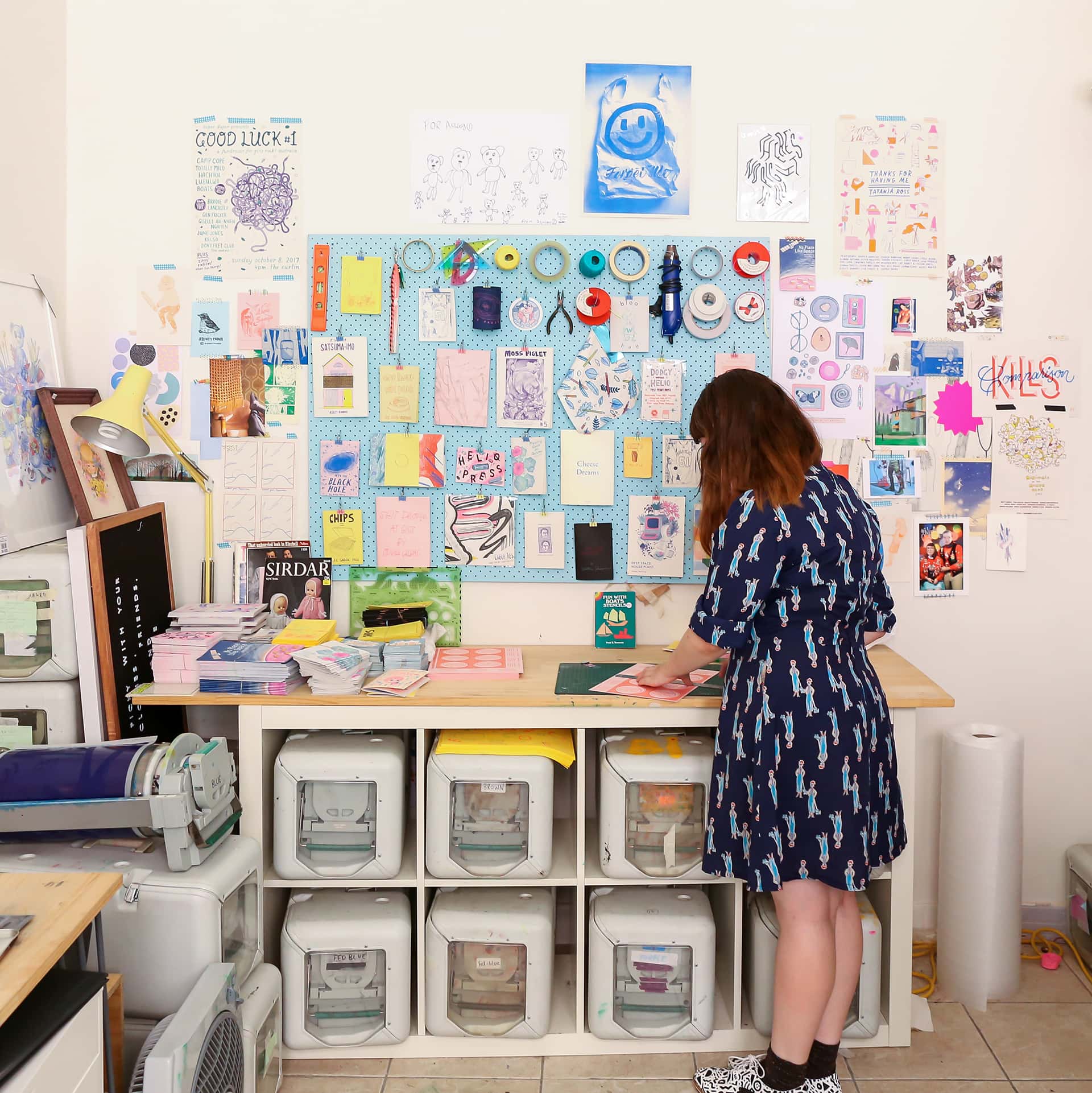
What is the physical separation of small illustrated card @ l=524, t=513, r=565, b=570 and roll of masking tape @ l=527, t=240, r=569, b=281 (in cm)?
62

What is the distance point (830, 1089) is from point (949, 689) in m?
1.13

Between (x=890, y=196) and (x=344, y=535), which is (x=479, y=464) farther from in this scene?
(x=890, y=196)

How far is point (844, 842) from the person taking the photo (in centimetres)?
191

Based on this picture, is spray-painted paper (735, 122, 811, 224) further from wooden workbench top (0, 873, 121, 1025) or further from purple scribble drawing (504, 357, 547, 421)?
wooden workbench top (0, 873, 121, 1025)

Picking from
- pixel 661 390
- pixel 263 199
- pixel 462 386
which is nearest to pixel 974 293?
pixel 661 390

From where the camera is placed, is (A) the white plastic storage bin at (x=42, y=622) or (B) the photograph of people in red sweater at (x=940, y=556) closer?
(A) the white plastic storage bin at (x=42, y=622)

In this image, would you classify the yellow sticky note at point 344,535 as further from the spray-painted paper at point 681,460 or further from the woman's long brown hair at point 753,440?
the woman's long brown hair at point 753,440

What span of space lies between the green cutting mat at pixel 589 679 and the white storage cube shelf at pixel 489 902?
7cm

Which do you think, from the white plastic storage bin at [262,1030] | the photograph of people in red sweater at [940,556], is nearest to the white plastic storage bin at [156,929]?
the white plastic storage bin at [262,1030]

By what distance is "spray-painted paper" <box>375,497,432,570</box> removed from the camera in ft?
8.55

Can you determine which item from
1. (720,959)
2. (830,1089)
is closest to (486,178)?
(720,959)

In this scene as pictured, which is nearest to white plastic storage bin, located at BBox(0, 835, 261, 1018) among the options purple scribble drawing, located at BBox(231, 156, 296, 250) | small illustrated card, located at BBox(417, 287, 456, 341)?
small illustrated card, located at BBox(417, 287, 456, 341)

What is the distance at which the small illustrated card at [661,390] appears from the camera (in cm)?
256

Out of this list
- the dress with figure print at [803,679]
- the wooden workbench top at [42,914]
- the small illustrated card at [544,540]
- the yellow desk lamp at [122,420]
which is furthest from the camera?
the small illustrated card at [544,540]
